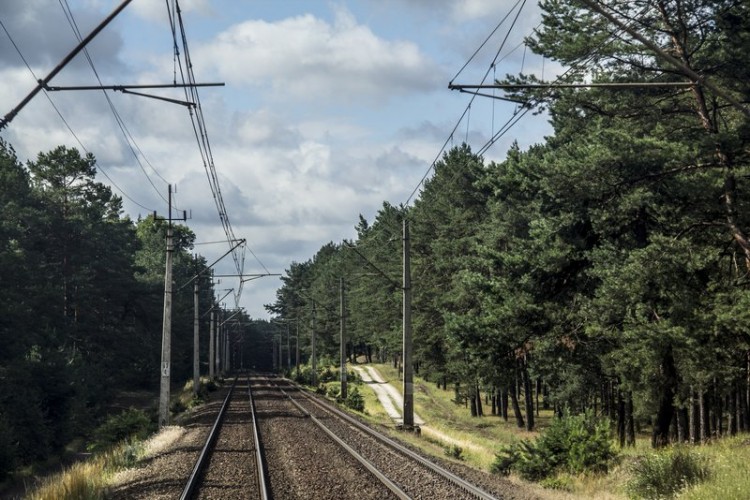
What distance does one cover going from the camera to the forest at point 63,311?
140 feet

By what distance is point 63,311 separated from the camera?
58312 mm

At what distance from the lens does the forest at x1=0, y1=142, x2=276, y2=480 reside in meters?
42.7

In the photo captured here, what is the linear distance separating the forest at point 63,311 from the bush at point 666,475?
26209 mm

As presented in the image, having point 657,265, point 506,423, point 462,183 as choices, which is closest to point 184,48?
point 657,265

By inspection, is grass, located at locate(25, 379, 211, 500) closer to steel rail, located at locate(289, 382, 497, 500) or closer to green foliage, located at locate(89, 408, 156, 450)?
green foliage, located at locate(89, 408, 156, 450)

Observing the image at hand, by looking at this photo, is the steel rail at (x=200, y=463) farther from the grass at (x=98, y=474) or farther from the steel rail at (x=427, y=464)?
the steel rail at (x=427, y=464)

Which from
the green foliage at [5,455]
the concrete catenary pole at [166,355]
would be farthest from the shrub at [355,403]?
the green foliage at [5,455]

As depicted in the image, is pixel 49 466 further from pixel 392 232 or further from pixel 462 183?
pixel 392 232

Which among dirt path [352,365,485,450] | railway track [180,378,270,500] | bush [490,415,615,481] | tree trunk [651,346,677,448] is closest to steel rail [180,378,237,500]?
railway track [180,378,270,500]

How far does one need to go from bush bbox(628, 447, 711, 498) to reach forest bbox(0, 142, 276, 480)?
86.0 ft

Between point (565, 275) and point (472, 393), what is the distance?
1382 inches

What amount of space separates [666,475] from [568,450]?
144 inches

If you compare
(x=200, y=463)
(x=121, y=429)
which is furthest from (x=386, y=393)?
(x=200, y=463)

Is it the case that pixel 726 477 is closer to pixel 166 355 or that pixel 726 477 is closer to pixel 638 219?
pixel 638 219
